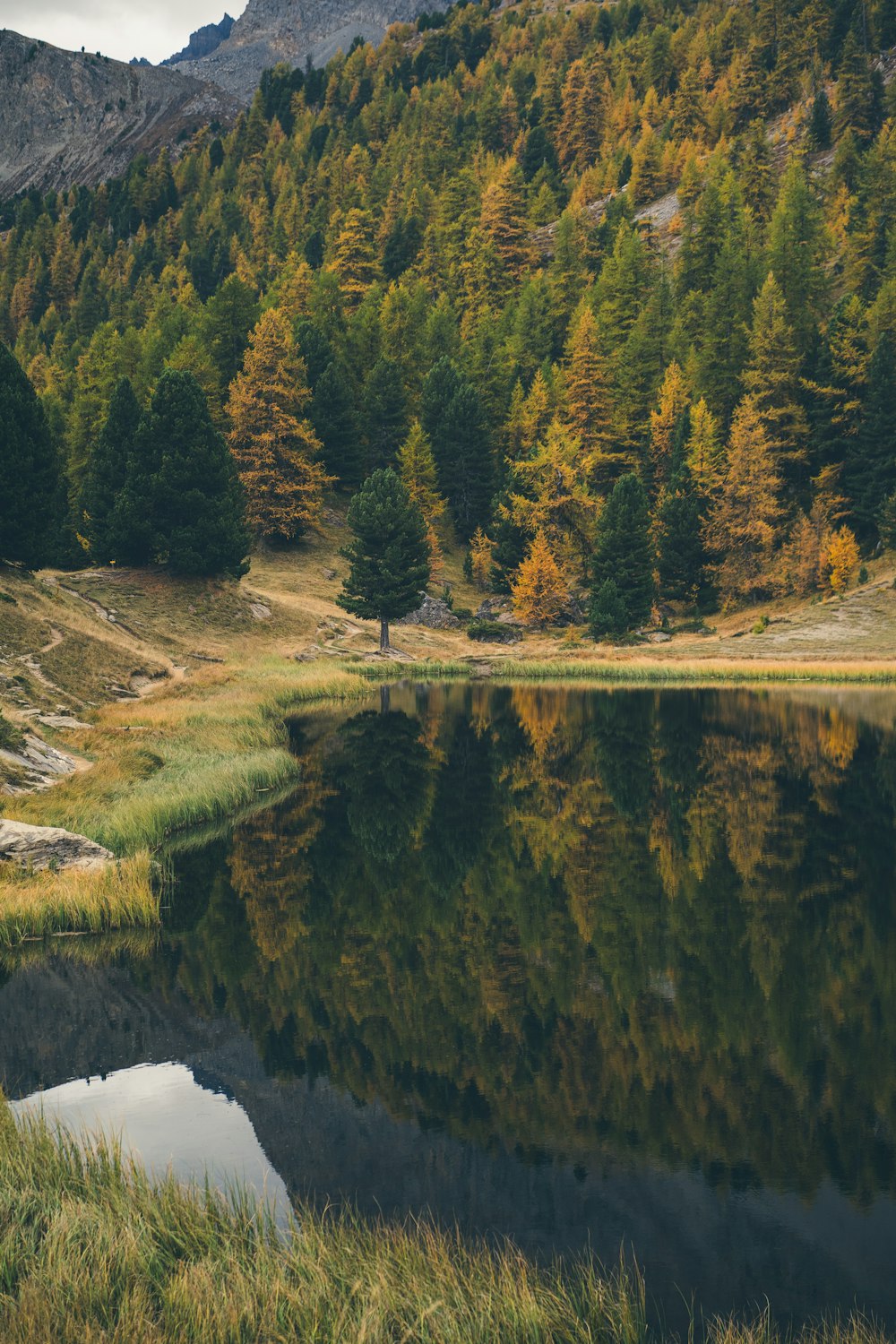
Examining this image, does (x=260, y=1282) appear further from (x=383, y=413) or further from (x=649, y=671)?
(x=383, y=413)

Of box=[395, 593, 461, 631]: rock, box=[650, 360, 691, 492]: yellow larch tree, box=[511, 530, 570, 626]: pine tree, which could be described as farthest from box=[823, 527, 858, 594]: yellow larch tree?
box=[395, 593, 461, 631]: rock

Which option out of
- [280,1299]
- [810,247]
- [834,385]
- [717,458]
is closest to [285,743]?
[280,1299]

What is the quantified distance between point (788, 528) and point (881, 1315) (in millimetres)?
89306

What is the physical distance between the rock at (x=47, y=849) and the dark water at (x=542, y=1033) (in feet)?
7.44

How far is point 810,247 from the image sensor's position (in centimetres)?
10106

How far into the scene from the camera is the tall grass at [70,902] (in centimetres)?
1678

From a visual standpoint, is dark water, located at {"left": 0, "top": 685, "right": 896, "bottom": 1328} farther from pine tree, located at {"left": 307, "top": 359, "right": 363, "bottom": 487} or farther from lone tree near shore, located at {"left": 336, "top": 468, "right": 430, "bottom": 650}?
pine tree, located at {"left": 307, "top": 359, "right": 363, "bottom": 487}

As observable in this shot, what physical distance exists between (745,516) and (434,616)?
1173 inches

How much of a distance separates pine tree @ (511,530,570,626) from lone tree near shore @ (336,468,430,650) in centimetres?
1379

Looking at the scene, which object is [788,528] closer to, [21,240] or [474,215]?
[474,215]

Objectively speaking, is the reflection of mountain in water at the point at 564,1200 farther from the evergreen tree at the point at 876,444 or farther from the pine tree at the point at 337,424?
the pine tree at the point at 337,424

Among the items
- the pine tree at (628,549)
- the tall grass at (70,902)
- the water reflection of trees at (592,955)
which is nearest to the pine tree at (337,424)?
the pine tree at (628,549)

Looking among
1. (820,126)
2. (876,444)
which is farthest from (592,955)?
(820,126)

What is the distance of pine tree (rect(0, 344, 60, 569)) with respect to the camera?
4869 cm
